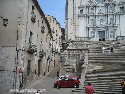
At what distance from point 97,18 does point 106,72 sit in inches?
1323

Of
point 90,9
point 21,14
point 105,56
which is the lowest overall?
point 105,56

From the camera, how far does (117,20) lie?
200 ft

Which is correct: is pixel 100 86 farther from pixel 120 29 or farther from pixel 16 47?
pixel 120 29

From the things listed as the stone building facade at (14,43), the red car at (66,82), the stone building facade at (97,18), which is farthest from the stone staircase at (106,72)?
the stone building facade at (97,18)

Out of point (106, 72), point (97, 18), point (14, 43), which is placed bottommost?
point (106, 72)

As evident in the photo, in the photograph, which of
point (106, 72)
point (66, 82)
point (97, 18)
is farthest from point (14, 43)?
point (97, 18)

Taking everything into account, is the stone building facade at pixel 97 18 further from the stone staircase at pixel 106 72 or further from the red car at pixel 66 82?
the red car at pixel 66 82

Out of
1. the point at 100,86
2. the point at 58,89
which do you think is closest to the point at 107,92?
the point at 100,86

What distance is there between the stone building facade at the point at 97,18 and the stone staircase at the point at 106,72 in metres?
21.0

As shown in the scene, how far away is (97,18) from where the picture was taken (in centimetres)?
6172

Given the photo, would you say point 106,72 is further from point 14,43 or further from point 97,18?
point 97,18

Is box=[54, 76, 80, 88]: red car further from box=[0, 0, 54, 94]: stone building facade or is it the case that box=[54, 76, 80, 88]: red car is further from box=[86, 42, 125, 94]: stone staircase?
box=[0, 0, 54, 94]: stone building facade

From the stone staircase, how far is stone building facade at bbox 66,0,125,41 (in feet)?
68.8

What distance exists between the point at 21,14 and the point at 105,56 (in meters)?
13.6
